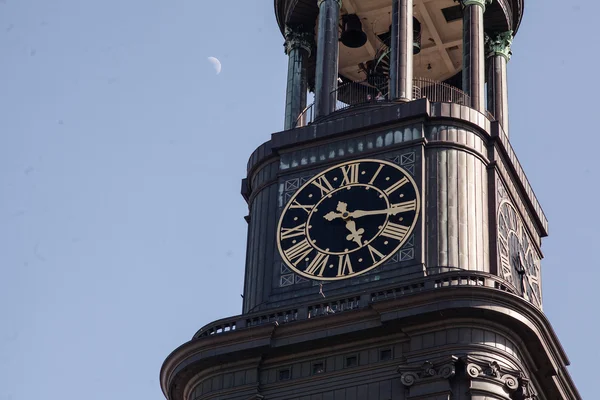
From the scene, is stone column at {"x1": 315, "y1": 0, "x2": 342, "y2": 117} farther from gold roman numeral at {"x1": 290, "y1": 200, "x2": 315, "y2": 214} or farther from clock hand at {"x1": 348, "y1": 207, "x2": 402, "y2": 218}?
clock hand at {"x1": 348, "y1": 207, "x2": 402, "y2": 218}

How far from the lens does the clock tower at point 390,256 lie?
49.5m

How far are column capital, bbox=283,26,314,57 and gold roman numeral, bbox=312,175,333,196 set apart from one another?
786 cm

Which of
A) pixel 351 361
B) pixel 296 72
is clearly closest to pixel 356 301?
pixel 351 361

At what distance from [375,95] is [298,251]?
973cm

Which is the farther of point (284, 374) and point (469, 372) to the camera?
point (284, 374)

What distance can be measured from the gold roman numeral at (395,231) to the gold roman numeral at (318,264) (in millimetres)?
1685

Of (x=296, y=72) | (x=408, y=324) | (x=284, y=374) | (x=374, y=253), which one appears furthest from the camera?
(x=296, y=72)

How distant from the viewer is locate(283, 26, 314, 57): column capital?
6153 cm

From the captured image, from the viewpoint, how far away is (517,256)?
54688 mm

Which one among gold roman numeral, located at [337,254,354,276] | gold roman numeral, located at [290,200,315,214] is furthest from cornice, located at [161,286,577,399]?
gold roman numeral, located at [290,200,315,214]

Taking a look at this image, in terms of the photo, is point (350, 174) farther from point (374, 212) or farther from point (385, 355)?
point (385, 355)

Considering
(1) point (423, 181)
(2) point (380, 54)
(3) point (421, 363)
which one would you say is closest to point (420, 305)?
(3) point (421, 363)

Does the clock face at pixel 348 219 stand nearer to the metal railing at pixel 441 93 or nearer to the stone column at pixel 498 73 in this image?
the metal railing at pixel 441 93

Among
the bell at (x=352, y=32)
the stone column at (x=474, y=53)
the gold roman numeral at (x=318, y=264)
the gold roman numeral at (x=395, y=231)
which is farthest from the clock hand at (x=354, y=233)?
the bell at (x=352, y=32)
